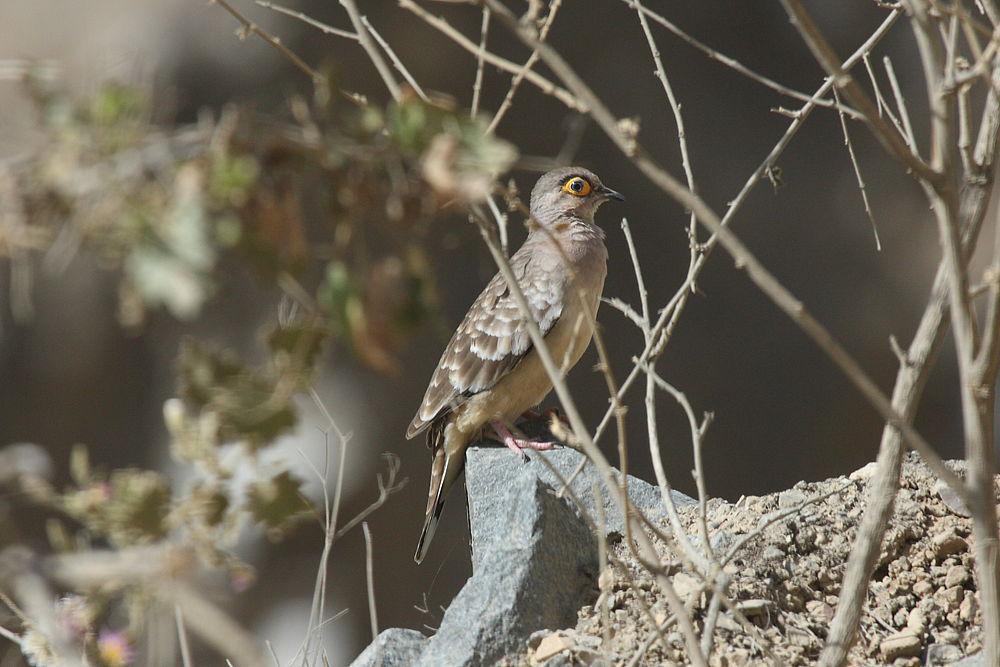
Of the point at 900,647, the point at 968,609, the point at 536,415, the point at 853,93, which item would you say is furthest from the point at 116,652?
the point at 536,415

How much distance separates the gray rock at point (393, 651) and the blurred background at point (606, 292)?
4.52 meters

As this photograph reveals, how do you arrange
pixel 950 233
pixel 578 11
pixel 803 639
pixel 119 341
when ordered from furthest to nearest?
pixel 578 11, pixel 119 341, pixel 803 639, pixel 950 233

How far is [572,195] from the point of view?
20.2 feet

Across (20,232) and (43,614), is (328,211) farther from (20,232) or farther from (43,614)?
(43,614)

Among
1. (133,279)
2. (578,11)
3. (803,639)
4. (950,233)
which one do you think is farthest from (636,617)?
(578,11)

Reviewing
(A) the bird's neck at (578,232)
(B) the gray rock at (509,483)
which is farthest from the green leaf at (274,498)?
(A) the bird's neck at (578,232)

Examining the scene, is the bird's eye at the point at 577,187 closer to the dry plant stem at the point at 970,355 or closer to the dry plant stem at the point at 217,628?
the dry plant stem at the point at 970,355

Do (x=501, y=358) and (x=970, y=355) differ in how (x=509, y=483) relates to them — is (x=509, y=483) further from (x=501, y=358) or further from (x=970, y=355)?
(x=970, y=355)

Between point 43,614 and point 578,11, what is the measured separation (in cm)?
909

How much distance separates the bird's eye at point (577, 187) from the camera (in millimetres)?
6164

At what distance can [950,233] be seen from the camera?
7.18 feet

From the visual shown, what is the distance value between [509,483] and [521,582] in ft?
2.70

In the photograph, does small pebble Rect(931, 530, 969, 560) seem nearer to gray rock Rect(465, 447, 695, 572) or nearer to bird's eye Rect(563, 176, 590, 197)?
gray rock Rect(465, 447, 695, 572)

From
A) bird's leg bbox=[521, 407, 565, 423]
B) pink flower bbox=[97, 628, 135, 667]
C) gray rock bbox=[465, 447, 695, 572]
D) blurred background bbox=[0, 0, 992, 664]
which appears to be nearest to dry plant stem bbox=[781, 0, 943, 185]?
pink flower bbox=[97, 628, 135, 667]
